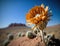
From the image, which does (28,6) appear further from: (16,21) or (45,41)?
(45,41)

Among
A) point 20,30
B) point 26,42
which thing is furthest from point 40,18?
point 20,30

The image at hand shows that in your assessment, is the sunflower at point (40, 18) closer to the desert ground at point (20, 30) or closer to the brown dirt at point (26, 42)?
the brown dirt at point (26, 42)

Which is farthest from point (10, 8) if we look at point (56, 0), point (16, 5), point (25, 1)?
point (56, 0)

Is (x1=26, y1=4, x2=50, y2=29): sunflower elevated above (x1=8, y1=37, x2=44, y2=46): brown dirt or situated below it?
above

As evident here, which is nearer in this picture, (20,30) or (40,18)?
(40,18)

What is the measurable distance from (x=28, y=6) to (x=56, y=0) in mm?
512

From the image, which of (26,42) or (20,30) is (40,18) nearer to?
(26,42)

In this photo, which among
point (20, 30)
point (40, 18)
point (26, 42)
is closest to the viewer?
point (40, 18)

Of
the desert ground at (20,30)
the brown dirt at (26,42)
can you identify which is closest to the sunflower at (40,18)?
the brown dirt at (26,42)

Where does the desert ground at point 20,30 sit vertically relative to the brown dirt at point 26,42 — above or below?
above

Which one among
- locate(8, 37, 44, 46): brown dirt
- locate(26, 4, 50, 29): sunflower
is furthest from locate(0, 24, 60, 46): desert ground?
locate(26, 4, 50, 29): sunflower

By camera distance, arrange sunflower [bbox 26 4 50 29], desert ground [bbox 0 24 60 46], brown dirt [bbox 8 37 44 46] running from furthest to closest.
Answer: desert ground [bbox 0 24 60 46]
brown dirt [bbox 8 37 44 46]
sunflower [bbox 26 4 50 29]

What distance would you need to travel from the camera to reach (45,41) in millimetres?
2020

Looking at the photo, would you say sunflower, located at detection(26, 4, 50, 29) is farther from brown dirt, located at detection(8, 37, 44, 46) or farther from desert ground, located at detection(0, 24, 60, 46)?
desert ground, located at detection(0, 24, 60, 46)
